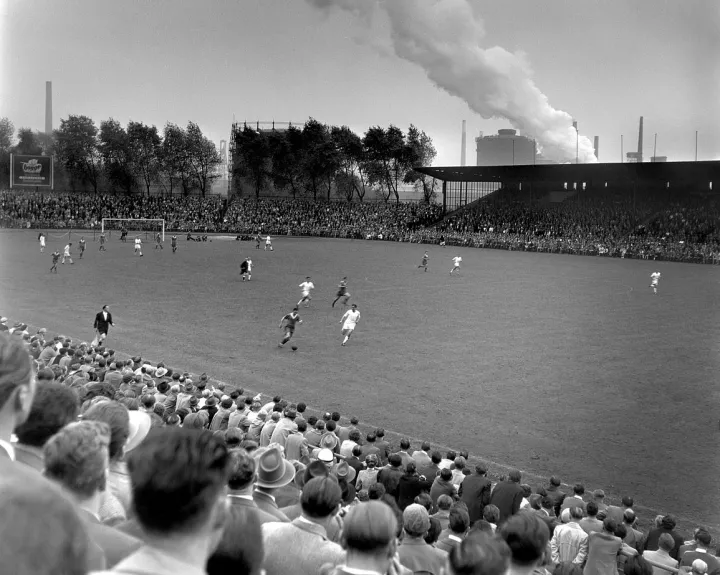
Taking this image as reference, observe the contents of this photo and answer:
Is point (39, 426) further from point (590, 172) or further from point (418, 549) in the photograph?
point (590, 172)

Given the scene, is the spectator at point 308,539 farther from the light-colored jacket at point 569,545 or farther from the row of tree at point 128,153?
the row of tree at point 128,153

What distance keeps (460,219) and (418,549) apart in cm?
7194

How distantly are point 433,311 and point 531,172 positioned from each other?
145 ft

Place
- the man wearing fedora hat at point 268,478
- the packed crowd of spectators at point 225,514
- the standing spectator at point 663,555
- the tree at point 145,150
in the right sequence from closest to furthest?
the packed crowd of spectators at point 225,514
the man wearing fedora hat at point 268,478
the standing spectator at point 663,555
the tree at point 145,150

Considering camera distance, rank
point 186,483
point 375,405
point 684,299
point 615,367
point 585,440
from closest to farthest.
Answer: point 186,483 < point 585,440 < point 375,405 < point 615,367 < point 684,299

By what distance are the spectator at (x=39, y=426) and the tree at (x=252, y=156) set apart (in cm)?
9026

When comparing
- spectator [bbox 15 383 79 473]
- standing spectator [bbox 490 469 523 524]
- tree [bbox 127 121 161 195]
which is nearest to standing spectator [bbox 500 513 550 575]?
spectator [bbox 15 383 79 473]

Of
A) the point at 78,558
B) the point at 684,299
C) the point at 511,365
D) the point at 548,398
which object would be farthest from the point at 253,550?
the point at 684,299

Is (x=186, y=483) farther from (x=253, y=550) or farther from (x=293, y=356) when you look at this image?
(x=293, y=356)

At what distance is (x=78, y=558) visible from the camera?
171cm

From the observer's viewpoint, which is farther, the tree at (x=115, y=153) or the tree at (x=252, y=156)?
the tree at (x=115, y=153)

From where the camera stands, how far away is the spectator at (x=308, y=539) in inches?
155

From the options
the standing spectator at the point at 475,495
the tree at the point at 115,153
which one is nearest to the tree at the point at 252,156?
the tree at the point at 115,153

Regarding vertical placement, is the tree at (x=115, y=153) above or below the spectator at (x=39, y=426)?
above
